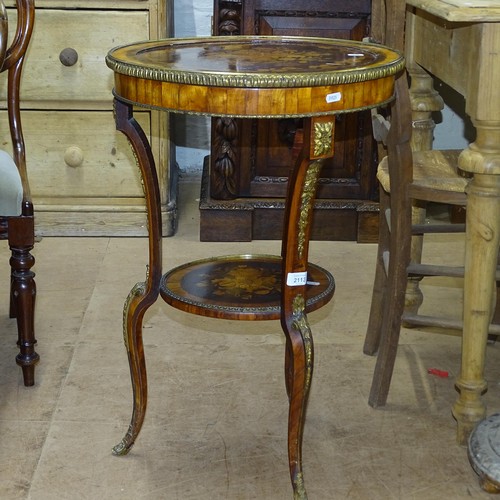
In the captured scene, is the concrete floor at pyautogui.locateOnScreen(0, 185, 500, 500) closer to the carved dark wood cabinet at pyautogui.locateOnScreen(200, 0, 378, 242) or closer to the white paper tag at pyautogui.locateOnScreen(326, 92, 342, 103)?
the carved dark wood cabinet at pyautogui.locateOnScreen(200, 0, 378, 242)

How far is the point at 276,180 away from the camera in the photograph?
12.4 ft

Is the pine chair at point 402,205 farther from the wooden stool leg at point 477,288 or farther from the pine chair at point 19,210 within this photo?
the pine chair at point 19,210

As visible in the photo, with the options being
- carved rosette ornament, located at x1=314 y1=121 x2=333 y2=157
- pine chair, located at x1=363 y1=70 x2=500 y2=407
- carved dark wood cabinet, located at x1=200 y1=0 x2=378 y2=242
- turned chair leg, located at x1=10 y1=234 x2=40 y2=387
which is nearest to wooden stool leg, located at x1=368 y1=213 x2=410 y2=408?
pine chair, located at x1=363 y1=70 x2=500 y2=407

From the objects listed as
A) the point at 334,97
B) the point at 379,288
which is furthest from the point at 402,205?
the point at 334,97

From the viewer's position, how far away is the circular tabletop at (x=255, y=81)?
1.75 metres

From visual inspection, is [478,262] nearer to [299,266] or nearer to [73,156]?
[299,266]

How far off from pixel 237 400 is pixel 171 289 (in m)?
0.53

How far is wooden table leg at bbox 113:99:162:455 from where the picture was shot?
206 cm

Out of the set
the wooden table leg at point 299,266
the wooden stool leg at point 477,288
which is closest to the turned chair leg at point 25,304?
the wooden table leg at point 299,266

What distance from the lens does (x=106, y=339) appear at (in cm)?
293

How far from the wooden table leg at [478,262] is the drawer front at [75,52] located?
182cm

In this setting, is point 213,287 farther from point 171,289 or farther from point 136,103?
point 136,103

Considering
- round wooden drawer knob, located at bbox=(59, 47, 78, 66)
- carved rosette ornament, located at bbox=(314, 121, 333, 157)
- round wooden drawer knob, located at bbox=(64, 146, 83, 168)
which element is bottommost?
round wooden drawer knob, located at bbox=(64, 146, 83, 168)

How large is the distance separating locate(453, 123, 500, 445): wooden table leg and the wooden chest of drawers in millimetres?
1765
